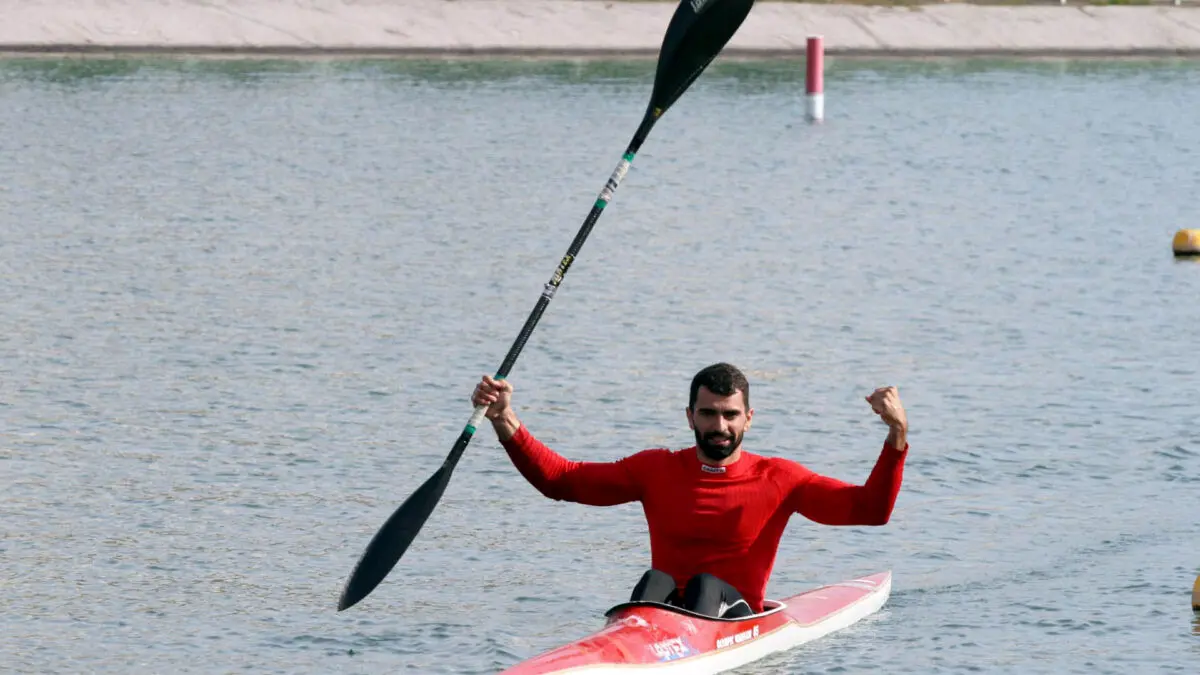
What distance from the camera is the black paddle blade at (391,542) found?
12.5 meters

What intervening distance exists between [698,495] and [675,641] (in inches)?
32.7

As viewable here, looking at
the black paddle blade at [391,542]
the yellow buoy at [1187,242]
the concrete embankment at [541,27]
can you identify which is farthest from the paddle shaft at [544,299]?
the concrete embankment at [541,27]

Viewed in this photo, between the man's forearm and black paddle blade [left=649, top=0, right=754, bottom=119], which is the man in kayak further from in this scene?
black paddle blade [left=649, top=0, right=754, bottom=119]

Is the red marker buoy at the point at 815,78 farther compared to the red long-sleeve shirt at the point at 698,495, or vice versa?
the red marker buoy at the point at 815,78

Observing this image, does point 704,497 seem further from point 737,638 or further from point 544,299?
point 544,299

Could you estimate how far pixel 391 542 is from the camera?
1262cm

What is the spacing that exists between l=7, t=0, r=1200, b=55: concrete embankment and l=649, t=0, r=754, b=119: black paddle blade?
42.0 meters

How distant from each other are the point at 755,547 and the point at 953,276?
16.1 m

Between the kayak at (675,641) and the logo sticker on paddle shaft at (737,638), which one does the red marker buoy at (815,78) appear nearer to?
the kayak at (675,641)

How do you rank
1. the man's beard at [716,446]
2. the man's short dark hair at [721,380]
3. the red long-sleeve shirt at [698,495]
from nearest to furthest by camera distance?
the man's short dark hair at [721,380]
the man's beard at [716,446]
the red long-sleeve shirt at [698,495]

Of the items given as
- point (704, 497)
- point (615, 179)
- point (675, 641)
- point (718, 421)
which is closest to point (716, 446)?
point (718, 421)

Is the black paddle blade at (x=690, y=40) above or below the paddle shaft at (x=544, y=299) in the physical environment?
above

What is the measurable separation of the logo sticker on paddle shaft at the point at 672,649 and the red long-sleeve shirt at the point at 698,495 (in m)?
0.57

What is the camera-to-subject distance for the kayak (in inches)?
434
